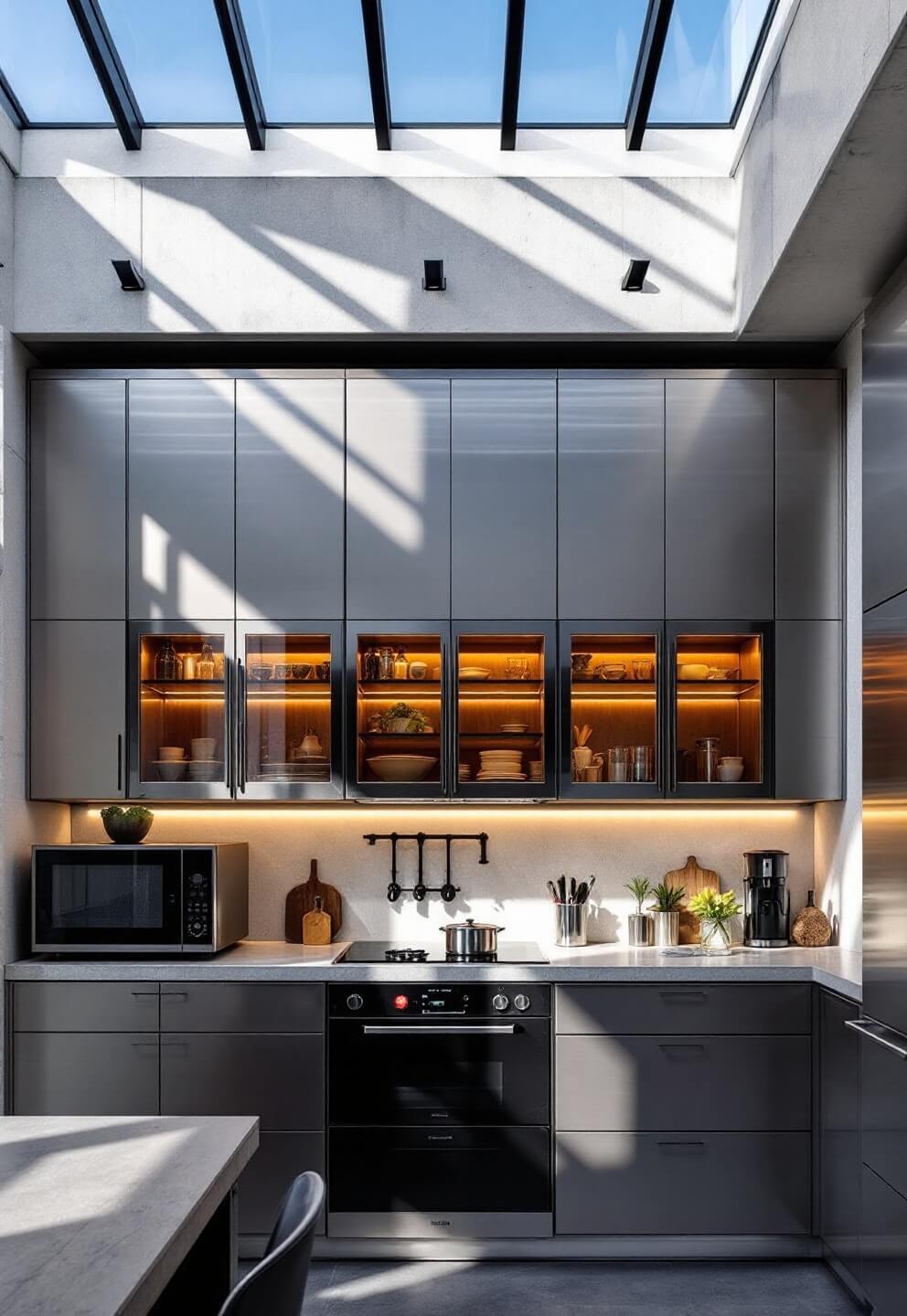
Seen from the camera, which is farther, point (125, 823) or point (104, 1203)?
point (125, 823)

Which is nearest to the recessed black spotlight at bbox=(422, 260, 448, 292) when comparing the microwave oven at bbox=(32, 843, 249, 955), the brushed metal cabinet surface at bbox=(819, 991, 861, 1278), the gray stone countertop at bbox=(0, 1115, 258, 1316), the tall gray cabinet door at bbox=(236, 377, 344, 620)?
the tall gray cabinet door at bbox=(236, 377, 344, 620)

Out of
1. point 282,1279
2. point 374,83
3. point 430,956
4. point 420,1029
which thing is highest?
point 374,83

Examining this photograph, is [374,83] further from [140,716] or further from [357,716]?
[140,716]

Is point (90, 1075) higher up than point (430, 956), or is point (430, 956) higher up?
point (430, 956)

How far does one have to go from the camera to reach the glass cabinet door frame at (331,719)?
4438mm

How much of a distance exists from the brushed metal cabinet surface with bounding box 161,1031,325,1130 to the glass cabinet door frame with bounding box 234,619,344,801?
85 cm

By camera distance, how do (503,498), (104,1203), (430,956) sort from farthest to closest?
(503,498)
(430,956)
(104,1203)

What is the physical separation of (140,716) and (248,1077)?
1345 millimetres

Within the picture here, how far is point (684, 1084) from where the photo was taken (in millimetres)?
4059

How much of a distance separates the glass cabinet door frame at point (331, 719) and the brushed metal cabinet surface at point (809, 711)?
1.62 meters

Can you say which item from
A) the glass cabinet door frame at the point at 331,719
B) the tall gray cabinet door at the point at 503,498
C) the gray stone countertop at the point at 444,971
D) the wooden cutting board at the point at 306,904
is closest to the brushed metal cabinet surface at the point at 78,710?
the glass cabinet door frame at the point at 331,719

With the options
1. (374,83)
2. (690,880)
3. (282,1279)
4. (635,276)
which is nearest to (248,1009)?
(690,880)

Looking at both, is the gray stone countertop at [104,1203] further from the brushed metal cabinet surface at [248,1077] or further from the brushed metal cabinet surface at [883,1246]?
the brushed metal cabinet surface at [883,1246]

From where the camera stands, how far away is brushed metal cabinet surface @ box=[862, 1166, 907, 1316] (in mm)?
3162
